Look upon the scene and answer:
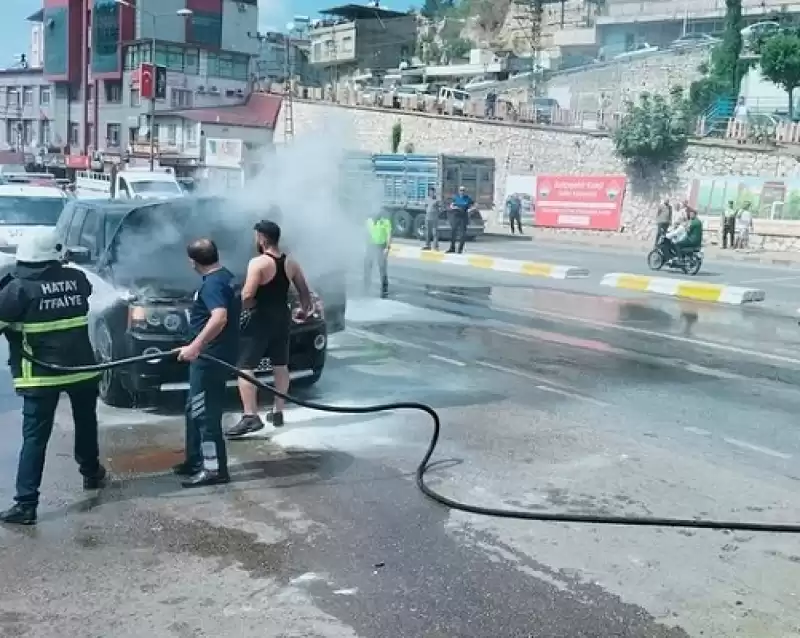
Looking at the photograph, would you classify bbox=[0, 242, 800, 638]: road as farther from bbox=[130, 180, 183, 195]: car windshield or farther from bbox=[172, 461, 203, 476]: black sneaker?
bbox=[130, 180, 183, 195]: car windshield

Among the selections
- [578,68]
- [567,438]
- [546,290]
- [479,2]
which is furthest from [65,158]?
[567,438]

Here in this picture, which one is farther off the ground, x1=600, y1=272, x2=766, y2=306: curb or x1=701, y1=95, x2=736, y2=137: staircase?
x1=701, y1=95, x2=736, y2=137: staircase

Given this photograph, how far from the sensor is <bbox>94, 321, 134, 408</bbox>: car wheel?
7871 millimetres

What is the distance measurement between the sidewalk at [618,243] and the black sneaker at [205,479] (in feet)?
79.5

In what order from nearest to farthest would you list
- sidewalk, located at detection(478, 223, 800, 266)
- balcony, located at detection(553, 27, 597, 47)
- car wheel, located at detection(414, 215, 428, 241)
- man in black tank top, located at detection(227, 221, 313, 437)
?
1. man in black tank top, located at detection(227, 221, 313, 437)
2. sidewalk, located at detection(478, 223, 800, 266)
3. car wheel, located at detection(414, 215, 428, 241)
4. balcony, located at detection(553, 27, 597, 47)

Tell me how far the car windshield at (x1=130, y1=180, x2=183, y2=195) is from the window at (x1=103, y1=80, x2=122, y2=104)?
4616cm

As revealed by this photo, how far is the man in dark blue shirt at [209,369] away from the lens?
19.5 ft

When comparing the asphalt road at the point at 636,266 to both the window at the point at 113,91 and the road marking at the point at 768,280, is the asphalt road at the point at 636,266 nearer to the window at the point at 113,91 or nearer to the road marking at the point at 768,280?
the road marking at the point at 768,280

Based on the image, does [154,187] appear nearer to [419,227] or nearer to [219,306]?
[419,227]

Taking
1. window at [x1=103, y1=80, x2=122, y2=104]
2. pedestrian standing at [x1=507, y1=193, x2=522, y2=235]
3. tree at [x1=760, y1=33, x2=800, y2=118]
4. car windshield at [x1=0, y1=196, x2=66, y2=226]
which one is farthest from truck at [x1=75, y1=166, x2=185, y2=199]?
window at [x1=103, y1=80, x2=122, y2=104]

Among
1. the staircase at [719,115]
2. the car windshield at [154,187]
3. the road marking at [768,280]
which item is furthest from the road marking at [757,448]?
the staircase at [719,115]

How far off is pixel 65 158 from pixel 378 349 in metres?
64.0

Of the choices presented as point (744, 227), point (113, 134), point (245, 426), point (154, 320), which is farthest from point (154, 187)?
point (113, 134)

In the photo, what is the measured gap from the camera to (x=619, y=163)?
3762cm
